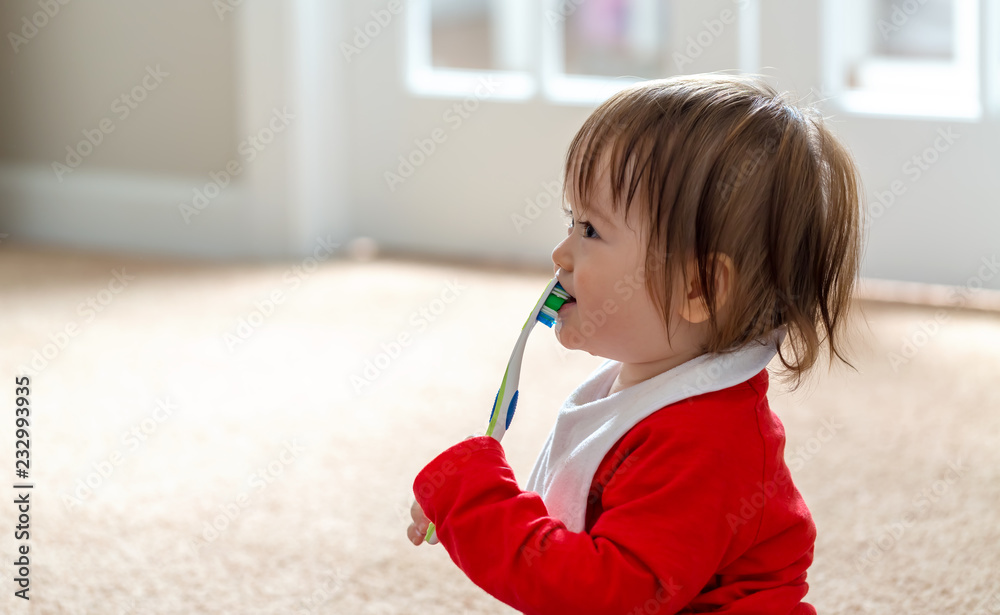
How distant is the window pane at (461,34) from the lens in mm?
3217

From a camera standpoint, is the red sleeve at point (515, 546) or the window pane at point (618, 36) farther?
the window pane at point (618, 36)

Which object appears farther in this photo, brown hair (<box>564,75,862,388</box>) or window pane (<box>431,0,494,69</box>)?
window pane (<box>431,0,494,69</box>)

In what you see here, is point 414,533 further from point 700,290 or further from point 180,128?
point 180,128

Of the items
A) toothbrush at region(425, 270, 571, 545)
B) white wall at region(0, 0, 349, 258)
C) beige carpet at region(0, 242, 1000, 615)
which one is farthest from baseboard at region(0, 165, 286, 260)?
toothbrush at region(425, 270, 571, 545)

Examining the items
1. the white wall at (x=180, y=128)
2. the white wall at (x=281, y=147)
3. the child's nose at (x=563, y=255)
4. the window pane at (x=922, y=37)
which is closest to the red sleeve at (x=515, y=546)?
the child's nose at (x=563, y=255)

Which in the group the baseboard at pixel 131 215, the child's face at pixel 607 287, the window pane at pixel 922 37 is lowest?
the baseboard at pixel 131 215

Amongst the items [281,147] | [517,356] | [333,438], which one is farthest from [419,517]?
[281,147]

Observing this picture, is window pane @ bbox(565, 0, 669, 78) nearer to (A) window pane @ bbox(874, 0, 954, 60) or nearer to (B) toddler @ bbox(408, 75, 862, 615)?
(A) window pane @ bbox(874, 0, 954, 60)

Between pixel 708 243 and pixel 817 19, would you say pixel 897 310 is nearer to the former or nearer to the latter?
pixel 817 19

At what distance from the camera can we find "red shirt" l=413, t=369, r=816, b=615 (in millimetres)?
646

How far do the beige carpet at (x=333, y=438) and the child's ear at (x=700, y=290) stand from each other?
1.49ft

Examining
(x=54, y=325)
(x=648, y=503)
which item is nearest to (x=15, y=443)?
(x=54, y=325)

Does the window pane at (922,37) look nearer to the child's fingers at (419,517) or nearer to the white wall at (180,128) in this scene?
the white wall at (180,128)

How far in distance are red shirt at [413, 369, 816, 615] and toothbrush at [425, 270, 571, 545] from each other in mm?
51
